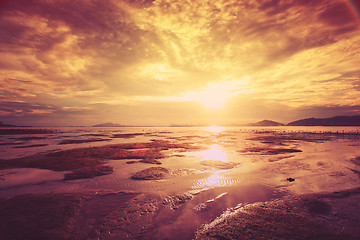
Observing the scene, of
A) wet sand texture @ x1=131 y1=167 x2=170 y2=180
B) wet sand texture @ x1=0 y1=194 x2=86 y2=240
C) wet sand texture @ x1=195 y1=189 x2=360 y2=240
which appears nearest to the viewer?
wet sand texture @ x1=195 y1=189 x2=360 y2=240

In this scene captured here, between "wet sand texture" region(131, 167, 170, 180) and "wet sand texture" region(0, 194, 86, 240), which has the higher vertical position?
"wet sand texture" region(0, 194, 86, 240)

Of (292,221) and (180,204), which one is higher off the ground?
(292,221)

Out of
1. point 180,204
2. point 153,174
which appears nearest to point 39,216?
point 180,204

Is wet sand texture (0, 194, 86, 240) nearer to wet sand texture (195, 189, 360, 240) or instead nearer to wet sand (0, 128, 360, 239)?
wet sand (0, 128, 360, 239)

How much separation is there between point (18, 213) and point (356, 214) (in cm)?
1721

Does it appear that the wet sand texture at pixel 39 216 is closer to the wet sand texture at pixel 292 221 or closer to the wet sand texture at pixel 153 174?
the wet sand texture at pixel 153 174

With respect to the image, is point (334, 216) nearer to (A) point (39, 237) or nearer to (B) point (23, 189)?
(A) point (39, 237)

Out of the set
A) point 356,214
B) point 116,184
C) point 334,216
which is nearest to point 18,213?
point 116,184

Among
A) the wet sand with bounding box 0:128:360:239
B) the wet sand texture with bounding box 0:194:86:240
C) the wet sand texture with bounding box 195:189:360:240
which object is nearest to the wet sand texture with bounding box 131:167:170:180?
the wet sand with bounding box 0:128:360:239

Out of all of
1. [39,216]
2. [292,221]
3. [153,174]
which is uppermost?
[292,221]

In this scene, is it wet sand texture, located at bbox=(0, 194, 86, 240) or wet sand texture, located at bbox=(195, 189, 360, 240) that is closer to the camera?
wet sand texture, located at bbox=(195, 189, 360, 240)

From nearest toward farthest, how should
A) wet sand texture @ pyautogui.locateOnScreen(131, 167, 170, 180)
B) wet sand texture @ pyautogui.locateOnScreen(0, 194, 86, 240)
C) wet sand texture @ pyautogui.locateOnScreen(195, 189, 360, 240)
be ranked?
wet sand texture @ pyautogui.locateOnScreen(195, 189, 360, 240), wet sand texture @ pyautogui.locateOnScreen(0, 194, 86, 240), wet sand texture @ pyautogui.locateOnScreen(131, 167, 170, 180)

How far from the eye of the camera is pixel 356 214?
24.7ft

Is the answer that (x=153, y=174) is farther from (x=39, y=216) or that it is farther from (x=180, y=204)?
(x=39, y=216)
